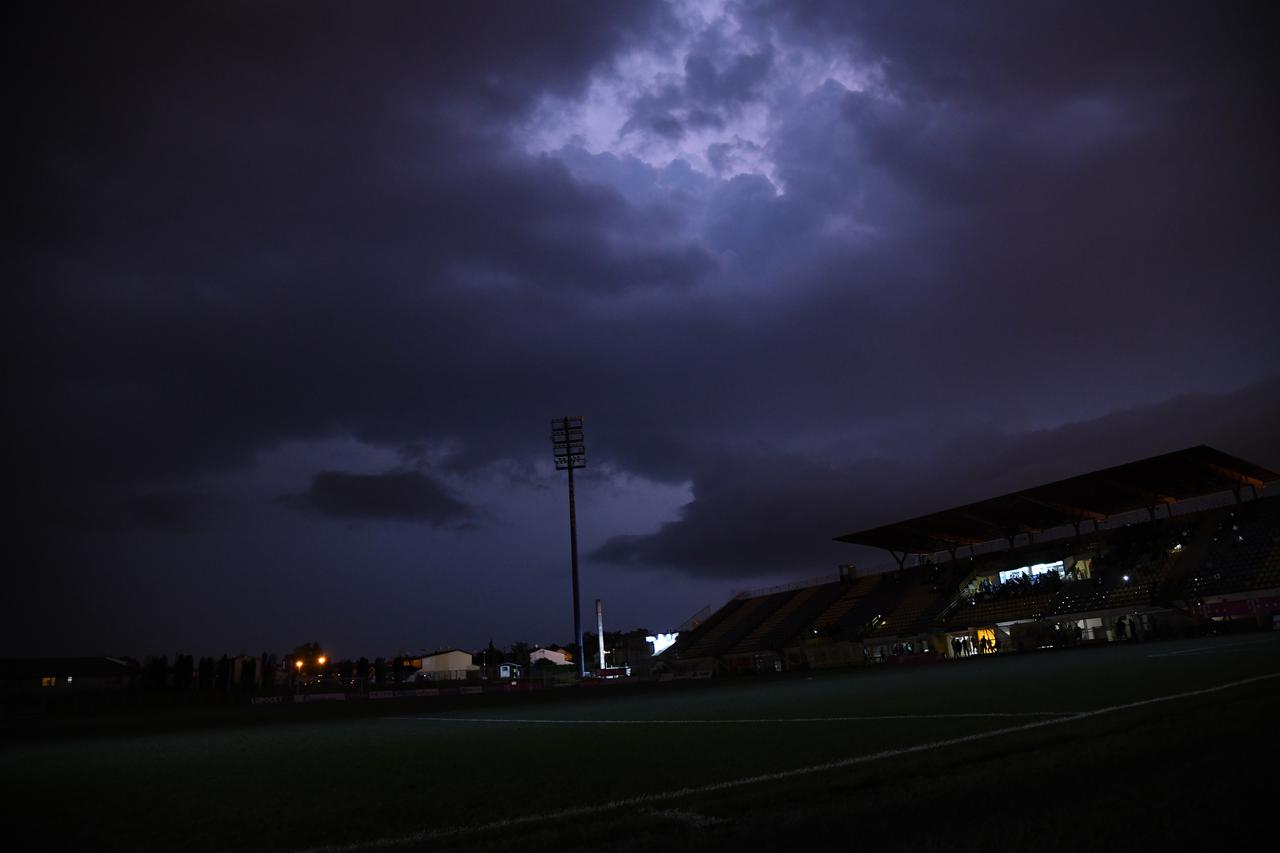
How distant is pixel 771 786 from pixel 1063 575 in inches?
1858

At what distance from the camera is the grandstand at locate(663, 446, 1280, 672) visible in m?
35.4

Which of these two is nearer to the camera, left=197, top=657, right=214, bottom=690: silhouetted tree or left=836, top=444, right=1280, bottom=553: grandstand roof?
left=836, top=444, right=1280, bottom=553: grandstand roof

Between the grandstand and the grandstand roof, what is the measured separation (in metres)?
0.11

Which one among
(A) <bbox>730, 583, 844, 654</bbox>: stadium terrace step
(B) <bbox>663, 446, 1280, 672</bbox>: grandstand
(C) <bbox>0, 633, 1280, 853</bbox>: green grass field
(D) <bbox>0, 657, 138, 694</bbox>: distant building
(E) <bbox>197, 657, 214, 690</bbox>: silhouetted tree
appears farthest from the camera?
(D) <bbox>0, 657, 138, 694</bbox>: distant building

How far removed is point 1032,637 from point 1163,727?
36186 millimetres

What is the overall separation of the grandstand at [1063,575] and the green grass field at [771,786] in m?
31.2

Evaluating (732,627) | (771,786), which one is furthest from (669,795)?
(732,627)

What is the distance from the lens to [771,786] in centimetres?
457

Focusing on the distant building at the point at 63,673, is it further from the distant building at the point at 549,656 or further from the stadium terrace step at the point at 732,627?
the distant building at the point at 549,656

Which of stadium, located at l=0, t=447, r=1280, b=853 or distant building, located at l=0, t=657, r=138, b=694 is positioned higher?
stadium, located at l=0, t=447, r=1280, b=853

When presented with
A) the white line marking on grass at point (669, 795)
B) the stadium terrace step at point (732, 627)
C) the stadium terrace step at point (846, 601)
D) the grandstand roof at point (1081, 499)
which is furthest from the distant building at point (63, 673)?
the white line marking on grass at point (669, 795)

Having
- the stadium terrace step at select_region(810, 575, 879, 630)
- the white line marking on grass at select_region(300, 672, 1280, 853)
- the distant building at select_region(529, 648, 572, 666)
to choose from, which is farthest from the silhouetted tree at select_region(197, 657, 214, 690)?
the distant building at select_region(529, 648, 572, 666)

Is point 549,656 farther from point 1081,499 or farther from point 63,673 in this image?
point 1081,499

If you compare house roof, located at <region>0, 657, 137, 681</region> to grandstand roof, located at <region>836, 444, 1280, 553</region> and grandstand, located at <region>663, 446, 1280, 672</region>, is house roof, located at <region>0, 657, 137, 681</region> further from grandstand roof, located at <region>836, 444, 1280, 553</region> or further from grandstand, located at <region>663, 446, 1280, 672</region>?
grandstand roof, located at <region>836, 444, 1280, 553</region>
